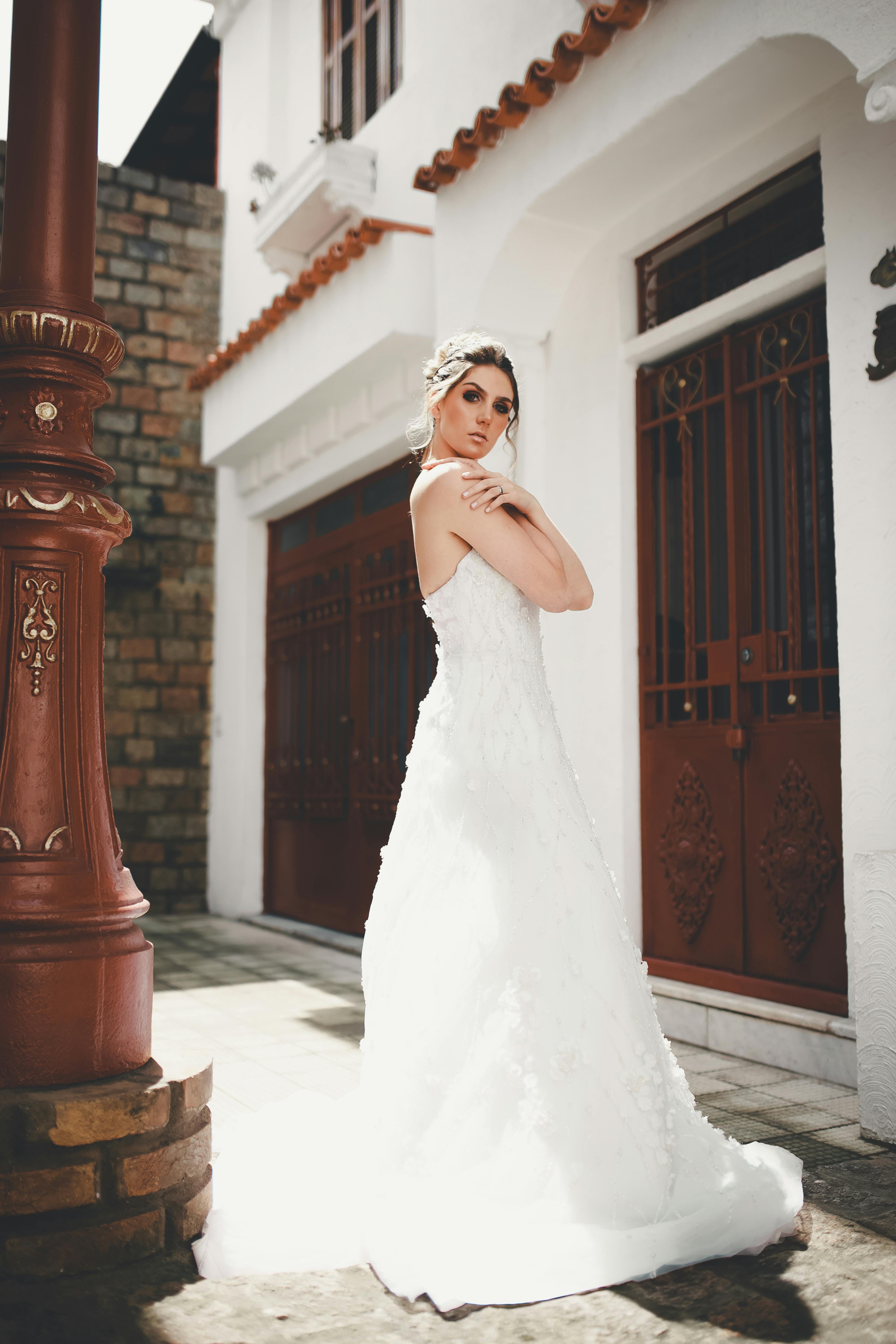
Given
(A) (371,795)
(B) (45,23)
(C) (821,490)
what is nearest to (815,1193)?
(C) (821,490)

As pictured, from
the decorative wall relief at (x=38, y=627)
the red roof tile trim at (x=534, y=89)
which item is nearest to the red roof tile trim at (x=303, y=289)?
the red roof tile trim at (x=534, y=89)

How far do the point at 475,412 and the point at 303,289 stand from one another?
15.3 ft

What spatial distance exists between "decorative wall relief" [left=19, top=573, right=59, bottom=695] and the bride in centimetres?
84

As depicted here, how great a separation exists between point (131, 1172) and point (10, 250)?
1.95 metres

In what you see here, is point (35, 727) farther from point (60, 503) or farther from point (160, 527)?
point (160, 527)

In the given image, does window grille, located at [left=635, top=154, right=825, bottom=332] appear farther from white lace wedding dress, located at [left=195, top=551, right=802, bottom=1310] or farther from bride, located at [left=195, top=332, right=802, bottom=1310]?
white lace wedding dress, located at [left=195, top=551, right=802, bottom=1310]

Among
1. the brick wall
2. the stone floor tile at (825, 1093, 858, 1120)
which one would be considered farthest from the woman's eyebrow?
the brick wall

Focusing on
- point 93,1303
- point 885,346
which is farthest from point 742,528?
point 93,1303

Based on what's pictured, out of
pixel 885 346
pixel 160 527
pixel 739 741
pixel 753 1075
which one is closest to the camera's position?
pixel 885 346

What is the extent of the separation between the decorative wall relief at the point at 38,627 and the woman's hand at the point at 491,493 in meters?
0.96

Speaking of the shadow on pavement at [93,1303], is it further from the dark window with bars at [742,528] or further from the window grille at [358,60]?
the window grille at [358,60]

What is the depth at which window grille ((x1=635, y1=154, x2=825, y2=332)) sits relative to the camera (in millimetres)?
4293

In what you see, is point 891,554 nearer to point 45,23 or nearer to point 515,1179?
point 515,1179

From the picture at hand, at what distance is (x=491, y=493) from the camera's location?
251 centimetres
